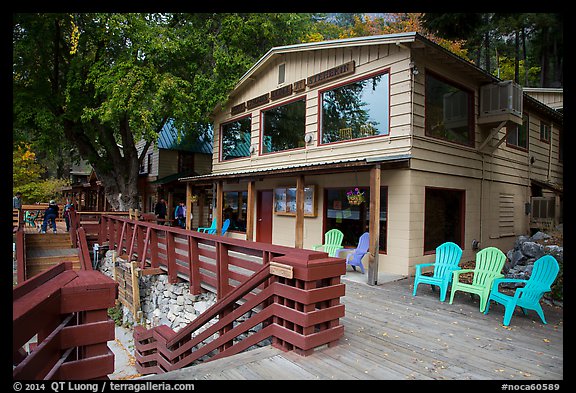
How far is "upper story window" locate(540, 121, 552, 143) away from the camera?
40.4 ft

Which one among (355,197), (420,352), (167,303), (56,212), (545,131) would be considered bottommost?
(167,303)

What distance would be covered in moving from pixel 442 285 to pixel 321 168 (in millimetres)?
3422

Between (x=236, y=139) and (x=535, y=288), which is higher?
(x=236, y=139)

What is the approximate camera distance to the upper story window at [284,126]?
1018cm

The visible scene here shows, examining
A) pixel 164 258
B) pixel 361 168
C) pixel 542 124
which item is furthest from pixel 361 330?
pixel 542 124

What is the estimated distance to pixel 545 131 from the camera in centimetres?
1258

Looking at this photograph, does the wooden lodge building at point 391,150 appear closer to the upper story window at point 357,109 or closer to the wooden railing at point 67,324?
the upper story window at point 357,109

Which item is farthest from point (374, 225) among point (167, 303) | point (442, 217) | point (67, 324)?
point (67, 324)

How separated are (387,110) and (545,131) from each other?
8.45 metres

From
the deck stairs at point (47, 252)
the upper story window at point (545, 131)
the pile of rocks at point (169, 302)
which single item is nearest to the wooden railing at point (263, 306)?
the pile of rocks at point (169, 302)

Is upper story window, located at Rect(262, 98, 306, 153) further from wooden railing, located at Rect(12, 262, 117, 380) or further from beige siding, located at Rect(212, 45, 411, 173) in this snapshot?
wooden railing, located at Rect(12, 262, 117, 380)

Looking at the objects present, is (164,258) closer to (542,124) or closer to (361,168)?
(361,168)

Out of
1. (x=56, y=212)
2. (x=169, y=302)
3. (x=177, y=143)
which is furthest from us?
(x=177, y=143)

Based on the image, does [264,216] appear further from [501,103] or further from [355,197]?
A: [501,103]
